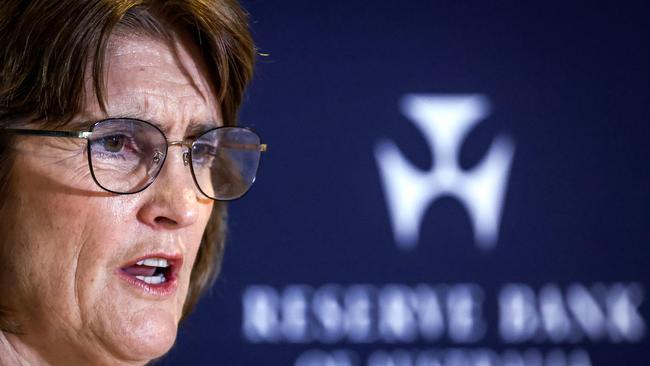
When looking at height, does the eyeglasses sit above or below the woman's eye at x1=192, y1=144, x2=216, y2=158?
below

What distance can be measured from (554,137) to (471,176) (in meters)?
0.20

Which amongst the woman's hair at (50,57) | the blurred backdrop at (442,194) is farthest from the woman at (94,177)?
the blurred backdrop at (442,194)

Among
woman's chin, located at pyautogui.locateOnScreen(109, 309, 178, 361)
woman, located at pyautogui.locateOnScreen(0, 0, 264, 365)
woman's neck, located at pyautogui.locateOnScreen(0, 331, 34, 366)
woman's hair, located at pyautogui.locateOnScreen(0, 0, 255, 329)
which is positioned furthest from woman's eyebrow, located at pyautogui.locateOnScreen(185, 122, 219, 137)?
woman's neck, located at pyautogui.locateOnScreen(0, 331, 34, 366)

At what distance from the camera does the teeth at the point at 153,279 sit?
3.46 ft

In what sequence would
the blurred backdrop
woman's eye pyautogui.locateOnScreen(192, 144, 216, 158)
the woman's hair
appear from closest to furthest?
the woman's hair < woman's eye pyautogui.locateOnScreen(192, 144, 216, 158) < the blurred backdrop

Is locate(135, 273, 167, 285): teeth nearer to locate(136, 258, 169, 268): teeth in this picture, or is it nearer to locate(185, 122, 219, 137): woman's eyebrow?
locate(136, 258, 169, 268): teeth

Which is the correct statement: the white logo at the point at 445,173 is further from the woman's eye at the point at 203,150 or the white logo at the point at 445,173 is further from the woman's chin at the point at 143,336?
the woman's chin at the point at 143,336

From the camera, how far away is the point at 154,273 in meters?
1.09

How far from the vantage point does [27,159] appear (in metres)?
1.00

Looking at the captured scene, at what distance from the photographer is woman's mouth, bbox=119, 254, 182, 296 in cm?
103

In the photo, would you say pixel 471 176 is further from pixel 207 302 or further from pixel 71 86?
pixel 71 86

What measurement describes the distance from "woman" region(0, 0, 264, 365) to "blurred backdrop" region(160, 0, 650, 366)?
2.71 ft

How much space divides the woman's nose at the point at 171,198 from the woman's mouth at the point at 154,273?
4 cm

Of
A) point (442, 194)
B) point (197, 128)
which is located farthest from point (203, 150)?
point (442, 194)
